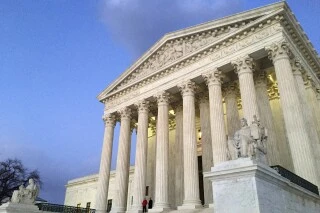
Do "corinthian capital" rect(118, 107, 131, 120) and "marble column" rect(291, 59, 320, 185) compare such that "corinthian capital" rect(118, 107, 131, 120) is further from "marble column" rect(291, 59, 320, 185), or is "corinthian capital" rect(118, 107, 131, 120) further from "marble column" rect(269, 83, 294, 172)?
"marble column" rect(291, 59, 320, 185)

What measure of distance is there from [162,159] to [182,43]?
10.3m

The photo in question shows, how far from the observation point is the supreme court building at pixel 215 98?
60.6 feet

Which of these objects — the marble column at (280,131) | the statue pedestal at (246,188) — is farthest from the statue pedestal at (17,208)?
the marble column at (280,131)

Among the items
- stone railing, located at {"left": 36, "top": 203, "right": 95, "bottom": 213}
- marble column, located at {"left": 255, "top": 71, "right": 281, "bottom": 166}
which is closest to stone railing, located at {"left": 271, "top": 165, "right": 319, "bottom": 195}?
marble column, located at {"left": 255, "top": 71, "right": 281, "bottom": 166}

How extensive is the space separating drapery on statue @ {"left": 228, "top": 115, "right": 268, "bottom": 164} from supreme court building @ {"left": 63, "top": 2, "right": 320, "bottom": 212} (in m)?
5.52

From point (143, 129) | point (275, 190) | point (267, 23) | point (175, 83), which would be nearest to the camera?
point (275, 190)

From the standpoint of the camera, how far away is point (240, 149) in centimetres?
1080

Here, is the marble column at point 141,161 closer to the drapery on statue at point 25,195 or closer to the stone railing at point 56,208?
the stone railing at point 56,208

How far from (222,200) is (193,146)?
12009 millimetres

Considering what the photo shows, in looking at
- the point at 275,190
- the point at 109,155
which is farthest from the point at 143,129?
the point at 275,190

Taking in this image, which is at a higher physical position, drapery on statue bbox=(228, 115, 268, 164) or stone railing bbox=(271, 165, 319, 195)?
drapery on statue bbox=(228, 115, 268, 164)

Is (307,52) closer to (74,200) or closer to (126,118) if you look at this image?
(126,118)

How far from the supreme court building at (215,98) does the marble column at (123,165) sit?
0.31ft

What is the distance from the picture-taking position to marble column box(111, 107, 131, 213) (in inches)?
979
